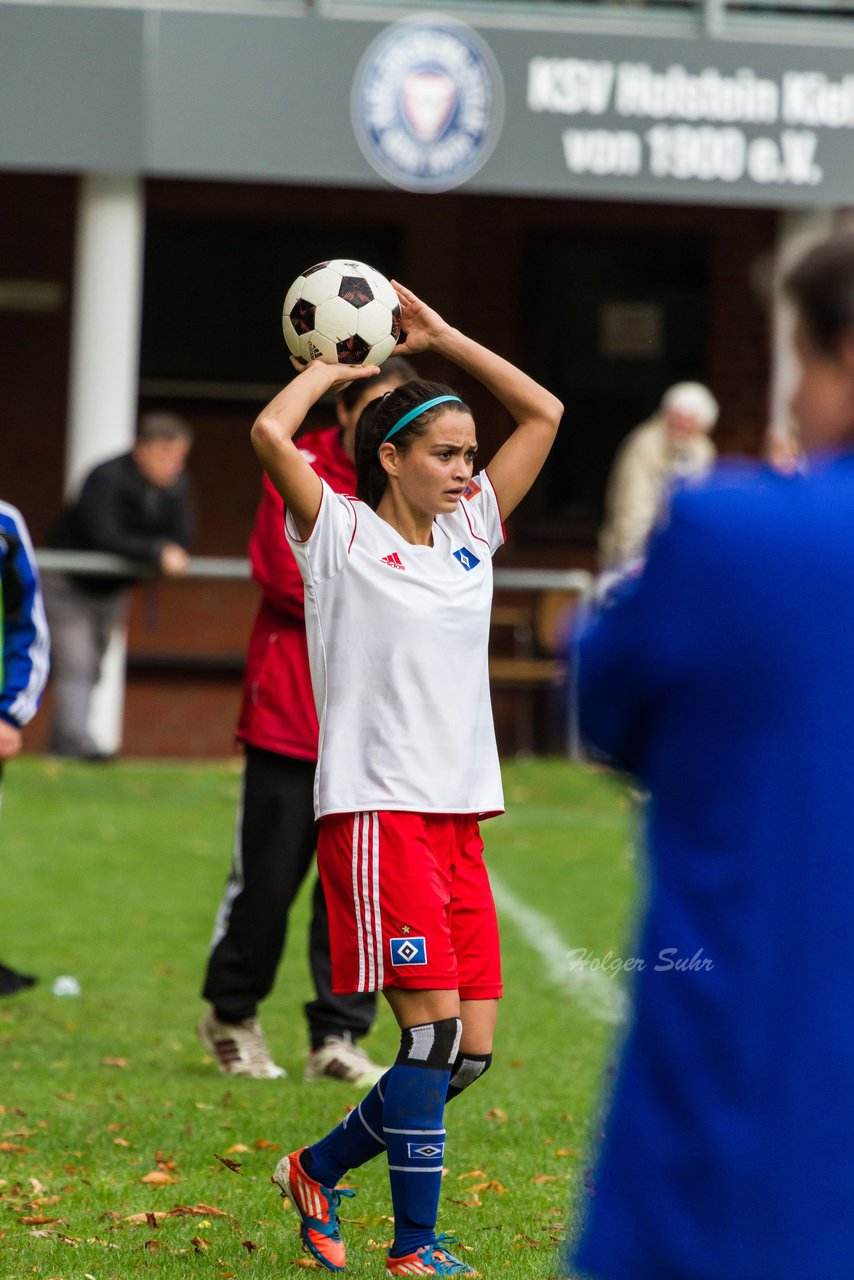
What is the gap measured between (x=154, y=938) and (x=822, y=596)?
7079 millimetres

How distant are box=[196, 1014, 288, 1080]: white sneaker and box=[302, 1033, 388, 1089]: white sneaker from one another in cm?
14

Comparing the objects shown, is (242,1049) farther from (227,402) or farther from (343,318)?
(227,402)

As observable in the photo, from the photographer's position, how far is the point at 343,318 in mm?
4680

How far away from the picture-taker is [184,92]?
13578 mm

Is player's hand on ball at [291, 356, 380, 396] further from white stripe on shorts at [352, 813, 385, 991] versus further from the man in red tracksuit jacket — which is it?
the man in red tracksuit jacket

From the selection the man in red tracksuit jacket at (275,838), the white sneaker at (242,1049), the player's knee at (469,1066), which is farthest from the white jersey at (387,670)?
the white sneaker at (242,1049)

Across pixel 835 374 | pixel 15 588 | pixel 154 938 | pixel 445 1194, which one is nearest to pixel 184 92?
pixel 154 938

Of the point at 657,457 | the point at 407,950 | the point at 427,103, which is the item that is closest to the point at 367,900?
the point at 407,950

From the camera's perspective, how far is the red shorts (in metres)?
4.16

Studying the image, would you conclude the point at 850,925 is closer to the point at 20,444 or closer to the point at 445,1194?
the point at 445,1194

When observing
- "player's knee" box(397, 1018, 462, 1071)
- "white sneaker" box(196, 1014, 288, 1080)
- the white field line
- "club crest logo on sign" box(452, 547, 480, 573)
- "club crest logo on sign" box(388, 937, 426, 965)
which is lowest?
the white field line

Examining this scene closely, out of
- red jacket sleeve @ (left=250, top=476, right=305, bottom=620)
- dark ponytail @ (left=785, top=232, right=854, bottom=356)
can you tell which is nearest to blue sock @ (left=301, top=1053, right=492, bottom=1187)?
red jacket sleeve @ (left=250, top=476, right=305, bottom=620)

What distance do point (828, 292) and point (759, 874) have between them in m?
0.65

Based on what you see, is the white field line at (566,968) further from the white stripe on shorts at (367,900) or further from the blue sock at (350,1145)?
the white stripe on shorts at (367,900)
